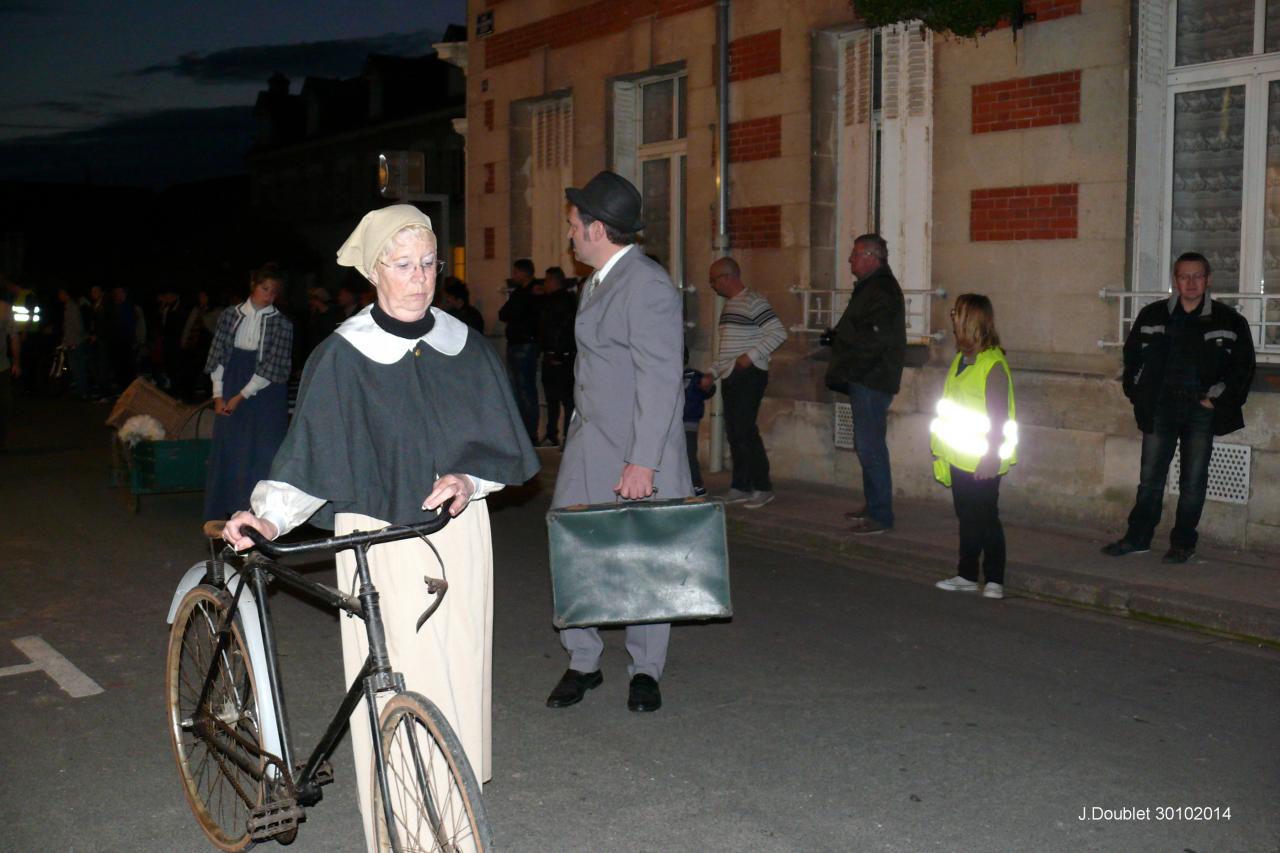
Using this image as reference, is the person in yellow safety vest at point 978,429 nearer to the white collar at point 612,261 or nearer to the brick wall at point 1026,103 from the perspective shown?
the white collar at point 612,261

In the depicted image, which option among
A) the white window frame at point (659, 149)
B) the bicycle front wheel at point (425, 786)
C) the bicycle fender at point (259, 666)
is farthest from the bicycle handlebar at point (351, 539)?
the white window frame at point (659, 149)

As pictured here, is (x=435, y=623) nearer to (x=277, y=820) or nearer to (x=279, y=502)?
(x=279, y=502)

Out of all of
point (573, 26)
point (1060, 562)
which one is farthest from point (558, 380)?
point (1060, 562)

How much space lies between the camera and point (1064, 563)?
850 cm

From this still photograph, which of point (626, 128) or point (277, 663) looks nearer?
point (277, 663)

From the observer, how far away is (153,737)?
5.48 meters

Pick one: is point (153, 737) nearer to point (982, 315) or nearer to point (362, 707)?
point (362, 707)

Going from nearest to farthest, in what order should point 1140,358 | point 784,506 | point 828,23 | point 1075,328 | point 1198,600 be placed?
1. point 1198,600
2. point 1140,358
3. point 1075,328
4. point 784,506
5. point 828,23

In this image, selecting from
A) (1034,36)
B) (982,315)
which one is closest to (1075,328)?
(1034,36)

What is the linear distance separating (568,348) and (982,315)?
Answer: 697cm

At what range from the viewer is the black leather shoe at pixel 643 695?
5.74 metres

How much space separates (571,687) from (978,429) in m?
2.94

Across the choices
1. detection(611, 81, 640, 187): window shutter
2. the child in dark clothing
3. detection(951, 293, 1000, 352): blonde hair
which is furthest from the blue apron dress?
detection(611, 81, 640, 187): window shutter

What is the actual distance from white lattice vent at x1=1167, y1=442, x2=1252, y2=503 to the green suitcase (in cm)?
500
